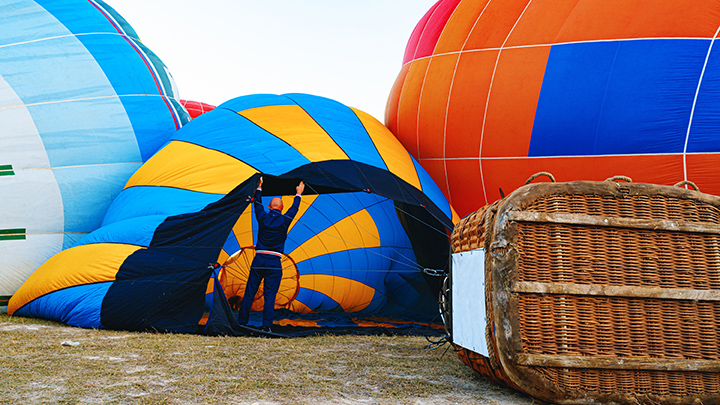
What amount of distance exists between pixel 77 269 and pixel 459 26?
4.41 m

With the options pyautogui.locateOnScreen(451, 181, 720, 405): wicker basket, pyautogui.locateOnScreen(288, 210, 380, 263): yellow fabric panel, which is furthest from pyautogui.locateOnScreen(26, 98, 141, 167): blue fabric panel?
pyautogui.locateOnScreen(451, 181, 720, 405): wicker basket

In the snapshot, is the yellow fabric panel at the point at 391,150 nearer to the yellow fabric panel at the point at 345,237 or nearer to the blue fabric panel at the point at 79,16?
the yellow fabric panel at the point at 345,237

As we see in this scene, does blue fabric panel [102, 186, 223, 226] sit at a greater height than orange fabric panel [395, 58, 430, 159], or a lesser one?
lesser

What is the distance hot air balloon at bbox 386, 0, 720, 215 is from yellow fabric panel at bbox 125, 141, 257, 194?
220 centimetres

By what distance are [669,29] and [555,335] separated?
380cm

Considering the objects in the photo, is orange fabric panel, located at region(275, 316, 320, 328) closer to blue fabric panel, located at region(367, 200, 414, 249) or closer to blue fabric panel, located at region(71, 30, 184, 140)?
blue fabric panel, located at region(367, 200, 414, 249)

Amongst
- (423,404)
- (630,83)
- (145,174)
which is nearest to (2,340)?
(145,174)

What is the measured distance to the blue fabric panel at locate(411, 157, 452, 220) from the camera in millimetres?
5613

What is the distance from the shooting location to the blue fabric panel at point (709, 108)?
4.94m

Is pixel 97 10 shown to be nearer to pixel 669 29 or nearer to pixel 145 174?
pixel 145 174

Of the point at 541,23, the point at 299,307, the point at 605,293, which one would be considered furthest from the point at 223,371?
the point at 541,23

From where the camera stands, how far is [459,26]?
6285mm

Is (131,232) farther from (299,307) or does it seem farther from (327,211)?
(327,211)

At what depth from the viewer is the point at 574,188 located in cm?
258
